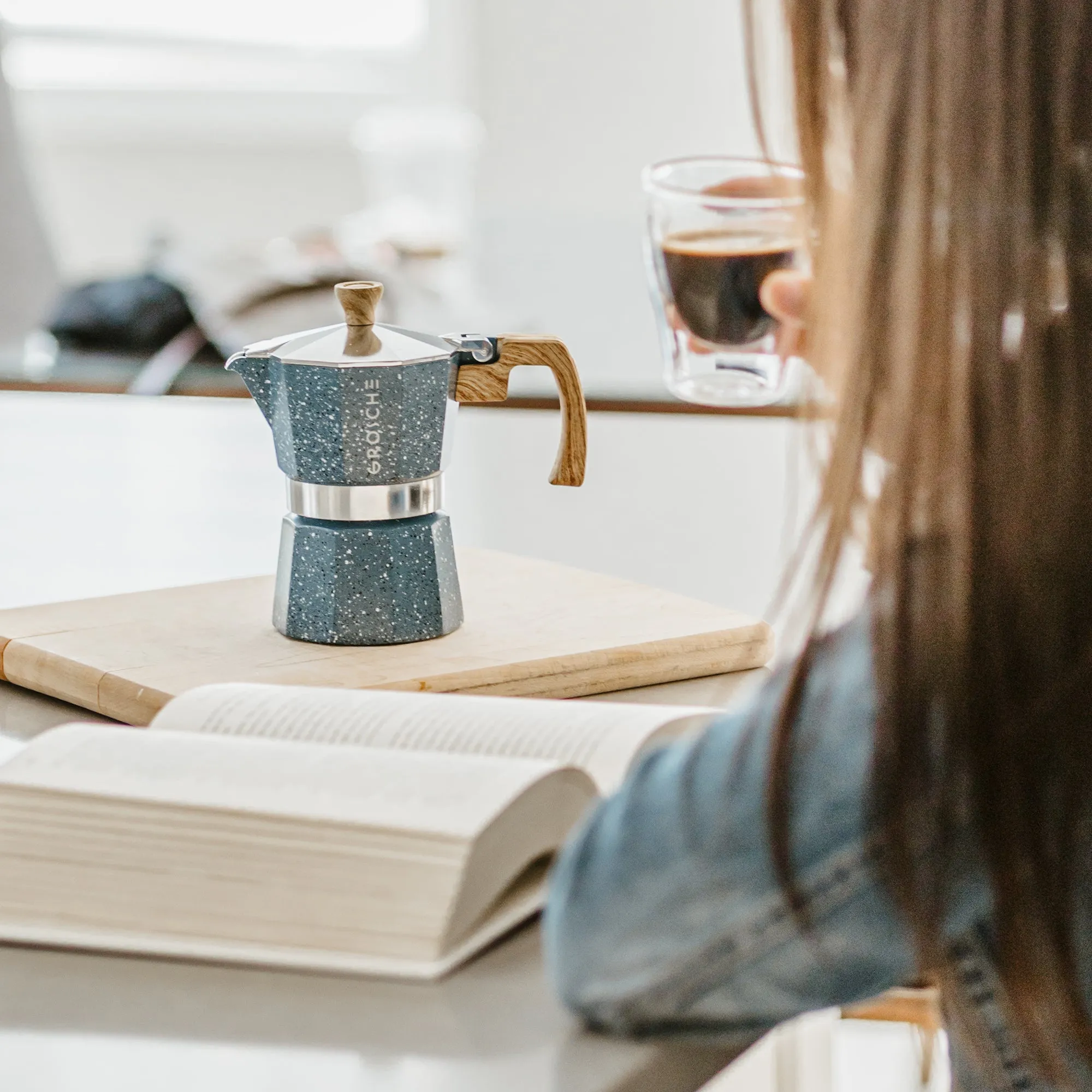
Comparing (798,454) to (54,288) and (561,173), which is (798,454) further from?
(561,173)

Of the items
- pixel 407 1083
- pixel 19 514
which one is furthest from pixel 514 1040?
pixel 19 514

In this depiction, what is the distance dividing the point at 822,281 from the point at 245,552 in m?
0.72

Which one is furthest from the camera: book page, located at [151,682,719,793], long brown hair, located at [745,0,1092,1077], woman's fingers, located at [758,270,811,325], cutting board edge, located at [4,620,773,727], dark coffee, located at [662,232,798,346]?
dark coffee, located at [662,232,798,346]

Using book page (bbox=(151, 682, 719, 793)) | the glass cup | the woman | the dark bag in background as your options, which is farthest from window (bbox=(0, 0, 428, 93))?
the woman

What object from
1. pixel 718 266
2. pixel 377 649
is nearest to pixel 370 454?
pixel 377 649

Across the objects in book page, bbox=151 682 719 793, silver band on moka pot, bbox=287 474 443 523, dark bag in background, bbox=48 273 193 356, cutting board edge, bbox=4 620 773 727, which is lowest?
dark bag in background, bbox=48 273 193 356

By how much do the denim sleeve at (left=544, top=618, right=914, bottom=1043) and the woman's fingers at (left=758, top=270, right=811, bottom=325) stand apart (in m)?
0.40

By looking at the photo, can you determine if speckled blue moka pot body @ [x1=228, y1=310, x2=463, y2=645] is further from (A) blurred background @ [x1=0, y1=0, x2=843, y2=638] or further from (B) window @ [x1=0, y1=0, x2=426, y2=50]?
(B) window @ [x1=0, y1=0, x2=426, y2=50]

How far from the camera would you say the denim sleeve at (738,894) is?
1.71 feet

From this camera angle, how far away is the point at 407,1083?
0.51 meters

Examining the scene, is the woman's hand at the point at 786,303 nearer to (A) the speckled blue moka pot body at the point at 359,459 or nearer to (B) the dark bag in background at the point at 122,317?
(A) the speckled blue moka pot body at the point at 359,459

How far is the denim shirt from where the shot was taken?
52cm

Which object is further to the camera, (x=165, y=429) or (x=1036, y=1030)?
(x=165, y=429)

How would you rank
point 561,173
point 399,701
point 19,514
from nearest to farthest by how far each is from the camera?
1. point 399,701
2. point 19,514
3. point 561,173
